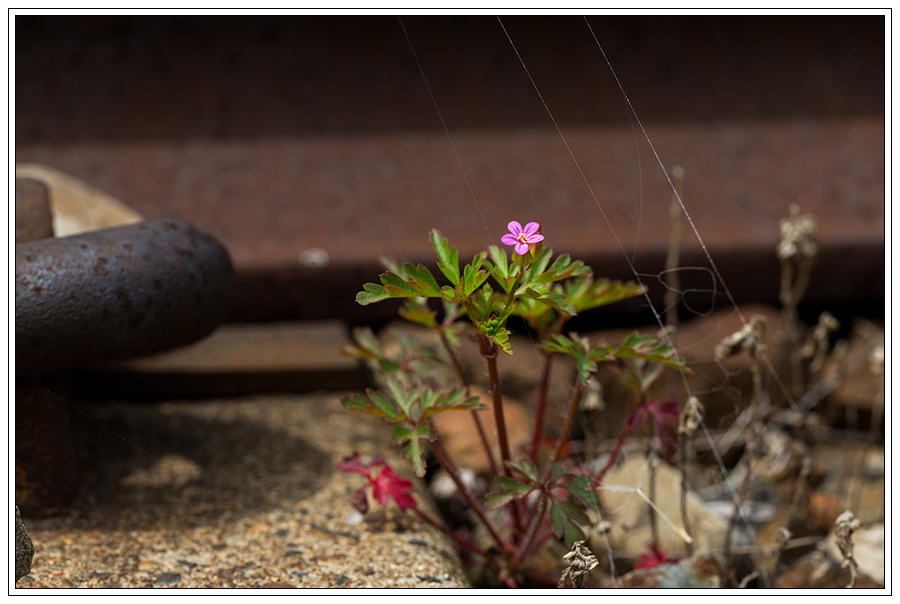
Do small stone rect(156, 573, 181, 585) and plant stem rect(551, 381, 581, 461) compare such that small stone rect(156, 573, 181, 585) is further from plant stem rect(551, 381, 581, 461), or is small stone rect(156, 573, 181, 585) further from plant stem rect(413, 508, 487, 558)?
plant stem rect(551, 381, 581, 461)

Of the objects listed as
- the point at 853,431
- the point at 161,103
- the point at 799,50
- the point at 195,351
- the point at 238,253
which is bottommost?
the point at 853,431

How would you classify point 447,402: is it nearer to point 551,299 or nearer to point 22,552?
point 551,299

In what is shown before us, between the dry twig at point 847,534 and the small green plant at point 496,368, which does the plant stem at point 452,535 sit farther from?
the dry twig at point 847,534

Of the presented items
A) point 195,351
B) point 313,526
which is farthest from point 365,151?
point 313,526

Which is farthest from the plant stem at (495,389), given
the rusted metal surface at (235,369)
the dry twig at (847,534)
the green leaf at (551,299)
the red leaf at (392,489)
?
the rusted metal surface at (235,369)

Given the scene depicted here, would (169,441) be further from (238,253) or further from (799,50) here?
(799,50)

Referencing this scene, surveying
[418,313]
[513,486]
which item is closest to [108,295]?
[418,313]
